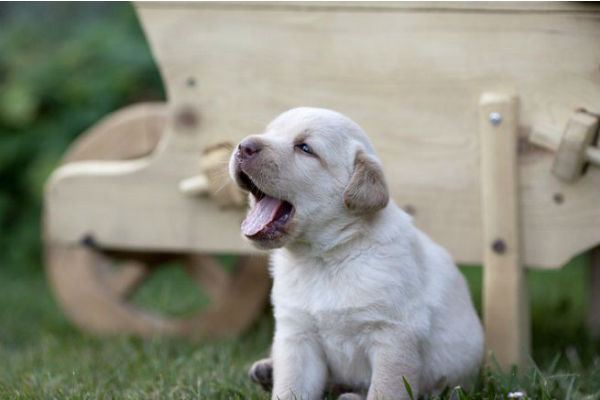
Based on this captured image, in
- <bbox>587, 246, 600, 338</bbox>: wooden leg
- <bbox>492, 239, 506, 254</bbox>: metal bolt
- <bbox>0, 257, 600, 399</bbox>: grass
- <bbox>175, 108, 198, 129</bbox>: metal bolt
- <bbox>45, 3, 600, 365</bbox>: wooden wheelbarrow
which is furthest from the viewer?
<bbox>587, 246, 600, 338</bbox>: wooden leg

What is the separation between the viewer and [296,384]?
111 inches

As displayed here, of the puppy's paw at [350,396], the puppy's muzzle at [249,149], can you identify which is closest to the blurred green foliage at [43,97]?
the puppy's muzzle at [249,149]

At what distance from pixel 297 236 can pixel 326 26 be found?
3.99ft

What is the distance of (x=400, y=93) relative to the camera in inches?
140

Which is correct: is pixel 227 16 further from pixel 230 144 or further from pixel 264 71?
pixel 230 144

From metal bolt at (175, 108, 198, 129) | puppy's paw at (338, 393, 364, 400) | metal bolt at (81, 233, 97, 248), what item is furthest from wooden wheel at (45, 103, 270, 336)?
puppy's paw at (338, 393, 364, 400)

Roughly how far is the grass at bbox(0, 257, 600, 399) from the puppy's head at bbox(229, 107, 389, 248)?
65cm

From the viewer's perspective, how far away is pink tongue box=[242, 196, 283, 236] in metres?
2.77

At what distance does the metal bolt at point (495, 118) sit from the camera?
3365mm

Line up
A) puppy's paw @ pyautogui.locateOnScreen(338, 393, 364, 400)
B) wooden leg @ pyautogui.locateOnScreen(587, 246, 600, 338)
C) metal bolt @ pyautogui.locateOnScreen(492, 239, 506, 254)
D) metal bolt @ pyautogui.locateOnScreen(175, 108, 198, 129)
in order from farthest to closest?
wooden leg @ pyautogui.locateOnScreen(587, 246, 600, 338), metal bolt @ pyautogui.locateOnScreen(175, 108, 198, 129), metal bolt @ pyautogui.locateOnScreen(492, 239, 506, 254), puppy's paw @ pyautogui.locateOnScreen(338, 393, 364, 400)

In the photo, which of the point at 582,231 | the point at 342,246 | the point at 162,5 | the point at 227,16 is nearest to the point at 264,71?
the point at 227,16

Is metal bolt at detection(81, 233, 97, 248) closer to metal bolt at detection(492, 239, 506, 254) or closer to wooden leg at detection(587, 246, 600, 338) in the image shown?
metal bolt at detection(492, 239, 506, 254)

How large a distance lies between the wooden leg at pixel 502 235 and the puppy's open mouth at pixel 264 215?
1.00 m

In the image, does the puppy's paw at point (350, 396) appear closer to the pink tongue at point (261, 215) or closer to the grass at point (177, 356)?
the grass at point (177, 356)
